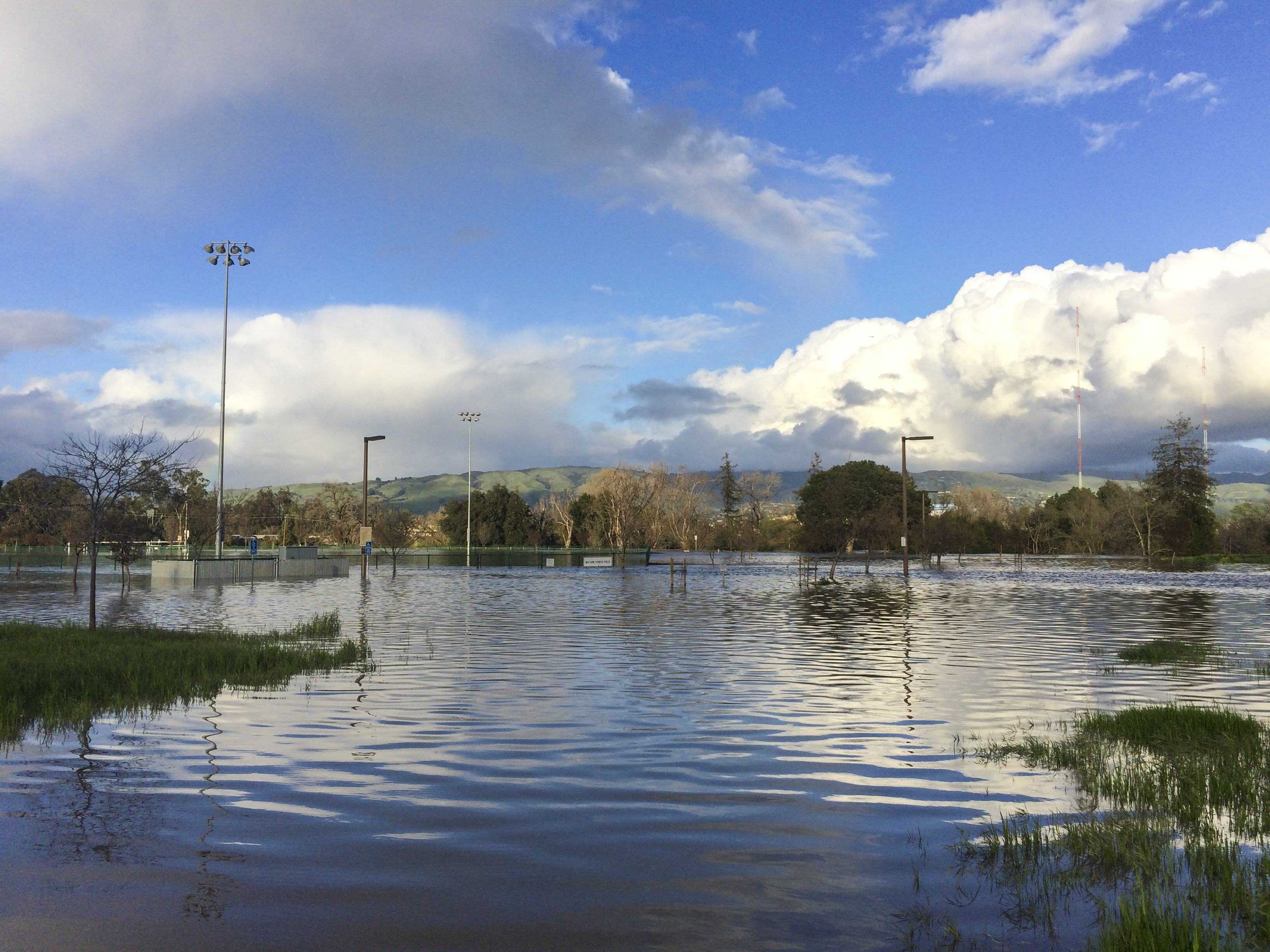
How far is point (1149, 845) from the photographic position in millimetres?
6441

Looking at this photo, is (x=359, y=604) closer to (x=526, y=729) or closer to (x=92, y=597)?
(x=92, y=597)

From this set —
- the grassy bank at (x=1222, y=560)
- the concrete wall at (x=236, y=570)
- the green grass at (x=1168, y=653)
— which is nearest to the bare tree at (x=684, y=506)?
the grassy bank at (x=1222, y=560)

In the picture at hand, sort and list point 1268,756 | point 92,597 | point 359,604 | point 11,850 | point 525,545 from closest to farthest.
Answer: point 11,850 → point 1268,756 → point 92,597 → point 359,604 → point 525,545

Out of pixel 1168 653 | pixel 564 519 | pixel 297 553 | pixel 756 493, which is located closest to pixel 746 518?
pixel 756 493

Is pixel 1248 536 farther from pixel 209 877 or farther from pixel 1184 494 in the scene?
pixel 209 877

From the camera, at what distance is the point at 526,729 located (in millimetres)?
11180

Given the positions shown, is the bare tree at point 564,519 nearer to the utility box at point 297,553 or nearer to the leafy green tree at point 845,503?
the leafy green tree at point 845,503

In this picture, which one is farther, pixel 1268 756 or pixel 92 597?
Answer: pixel 92 597

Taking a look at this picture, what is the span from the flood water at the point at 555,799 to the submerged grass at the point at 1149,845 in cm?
37

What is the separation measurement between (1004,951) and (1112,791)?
3837 millimetres

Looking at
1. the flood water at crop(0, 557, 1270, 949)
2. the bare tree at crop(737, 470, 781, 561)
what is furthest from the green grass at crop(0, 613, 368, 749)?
the bare tree at crop(737, 470, 781, 561)

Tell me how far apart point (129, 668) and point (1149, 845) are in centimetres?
1398

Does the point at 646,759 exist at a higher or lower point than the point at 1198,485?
lower

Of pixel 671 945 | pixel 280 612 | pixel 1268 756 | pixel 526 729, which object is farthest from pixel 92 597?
pixel 1268 756
